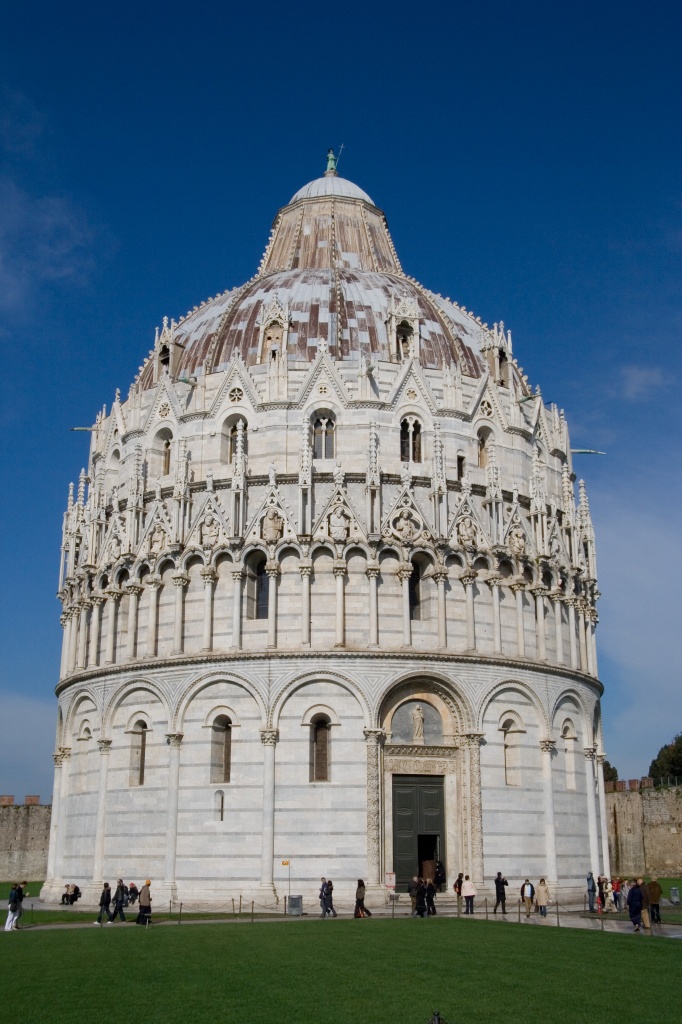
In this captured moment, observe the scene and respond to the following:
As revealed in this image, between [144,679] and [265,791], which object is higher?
[144,679]

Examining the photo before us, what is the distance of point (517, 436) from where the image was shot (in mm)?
47344

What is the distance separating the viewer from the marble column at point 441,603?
41.0 meters

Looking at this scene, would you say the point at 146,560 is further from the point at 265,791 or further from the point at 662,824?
the point at 662,824

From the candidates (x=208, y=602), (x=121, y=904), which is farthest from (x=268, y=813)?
(x=208, y=602)

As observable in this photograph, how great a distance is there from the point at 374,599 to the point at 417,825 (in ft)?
26.6

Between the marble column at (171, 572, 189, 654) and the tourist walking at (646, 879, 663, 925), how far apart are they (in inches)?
731

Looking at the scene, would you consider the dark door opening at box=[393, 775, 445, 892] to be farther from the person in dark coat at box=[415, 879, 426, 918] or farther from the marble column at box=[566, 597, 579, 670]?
the marble column at box=[566, 597, 579, 670]

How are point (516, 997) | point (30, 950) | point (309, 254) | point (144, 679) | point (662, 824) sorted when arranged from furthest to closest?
point (662, 824)
point (309, 254)
point (144, 679)
point (30, 950)
point (516, 997)

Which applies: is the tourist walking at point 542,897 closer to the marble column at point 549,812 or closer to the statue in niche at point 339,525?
the marble column at point 549,812

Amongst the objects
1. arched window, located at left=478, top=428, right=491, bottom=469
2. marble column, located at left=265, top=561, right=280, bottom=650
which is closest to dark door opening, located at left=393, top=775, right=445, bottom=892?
marble column, located at left=265, top=561, right=280, bottom=650

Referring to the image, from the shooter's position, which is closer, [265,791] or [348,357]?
[265,791]

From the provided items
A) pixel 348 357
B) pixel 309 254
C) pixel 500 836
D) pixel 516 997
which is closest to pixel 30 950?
pixel 516 997

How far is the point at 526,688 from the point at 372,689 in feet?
21.2

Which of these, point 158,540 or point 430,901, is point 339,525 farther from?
point 430,901
